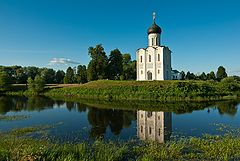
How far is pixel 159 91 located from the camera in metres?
38.3

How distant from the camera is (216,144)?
11.0m

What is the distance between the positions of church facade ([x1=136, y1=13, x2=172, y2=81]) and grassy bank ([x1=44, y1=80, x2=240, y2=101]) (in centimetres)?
495

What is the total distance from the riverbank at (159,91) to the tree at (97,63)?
7893 millimetres

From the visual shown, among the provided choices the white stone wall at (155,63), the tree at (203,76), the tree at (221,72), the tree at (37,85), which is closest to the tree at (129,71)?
the white stone wall at (155,63)

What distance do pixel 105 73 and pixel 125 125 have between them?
1543 inches

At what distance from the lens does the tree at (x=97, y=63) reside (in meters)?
54.9

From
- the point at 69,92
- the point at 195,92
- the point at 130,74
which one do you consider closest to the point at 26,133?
the point at 195,92

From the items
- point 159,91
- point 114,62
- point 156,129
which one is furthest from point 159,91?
point 156,129

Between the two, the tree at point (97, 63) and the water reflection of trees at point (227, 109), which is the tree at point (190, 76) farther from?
the water reflection of trees at point (227, 109)

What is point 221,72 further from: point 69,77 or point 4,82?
point 4,82

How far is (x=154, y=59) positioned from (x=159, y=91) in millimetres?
10418

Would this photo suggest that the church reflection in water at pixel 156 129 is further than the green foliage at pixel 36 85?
No

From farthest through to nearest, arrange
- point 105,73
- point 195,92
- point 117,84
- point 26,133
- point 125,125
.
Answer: point 105,73
point 117,84
point 195,92
point 125,125
point 26,133

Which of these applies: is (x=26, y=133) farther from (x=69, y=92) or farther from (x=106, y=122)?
(x=69, y=92)
